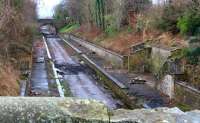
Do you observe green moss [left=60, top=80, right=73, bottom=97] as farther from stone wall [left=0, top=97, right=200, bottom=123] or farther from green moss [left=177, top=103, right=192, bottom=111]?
stone wall [left=0, top=97, right=200, bottom=123]

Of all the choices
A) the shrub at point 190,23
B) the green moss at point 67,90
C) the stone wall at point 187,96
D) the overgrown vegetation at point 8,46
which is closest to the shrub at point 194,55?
the stone wall at point 187,96

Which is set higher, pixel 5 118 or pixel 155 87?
pixel 5 118

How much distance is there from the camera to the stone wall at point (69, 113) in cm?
282

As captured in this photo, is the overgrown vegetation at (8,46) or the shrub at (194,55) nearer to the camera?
the overgrown vegetation at (8,46)

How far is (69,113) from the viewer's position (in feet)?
9.49

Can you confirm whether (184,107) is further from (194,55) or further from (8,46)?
(8,46)

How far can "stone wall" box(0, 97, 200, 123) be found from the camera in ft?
9.25

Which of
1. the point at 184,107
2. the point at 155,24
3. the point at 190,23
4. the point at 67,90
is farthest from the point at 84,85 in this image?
the point at 184,107

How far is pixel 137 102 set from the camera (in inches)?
693

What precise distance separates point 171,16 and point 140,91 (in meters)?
9.22

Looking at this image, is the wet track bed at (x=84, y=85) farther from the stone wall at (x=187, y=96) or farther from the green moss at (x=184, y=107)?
the green moss at (x=184, y=107)

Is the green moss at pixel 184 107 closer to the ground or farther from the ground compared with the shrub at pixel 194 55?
closer to the ground

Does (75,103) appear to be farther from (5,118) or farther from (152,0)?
(152,0)

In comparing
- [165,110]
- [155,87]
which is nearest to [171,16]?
[155,87]
